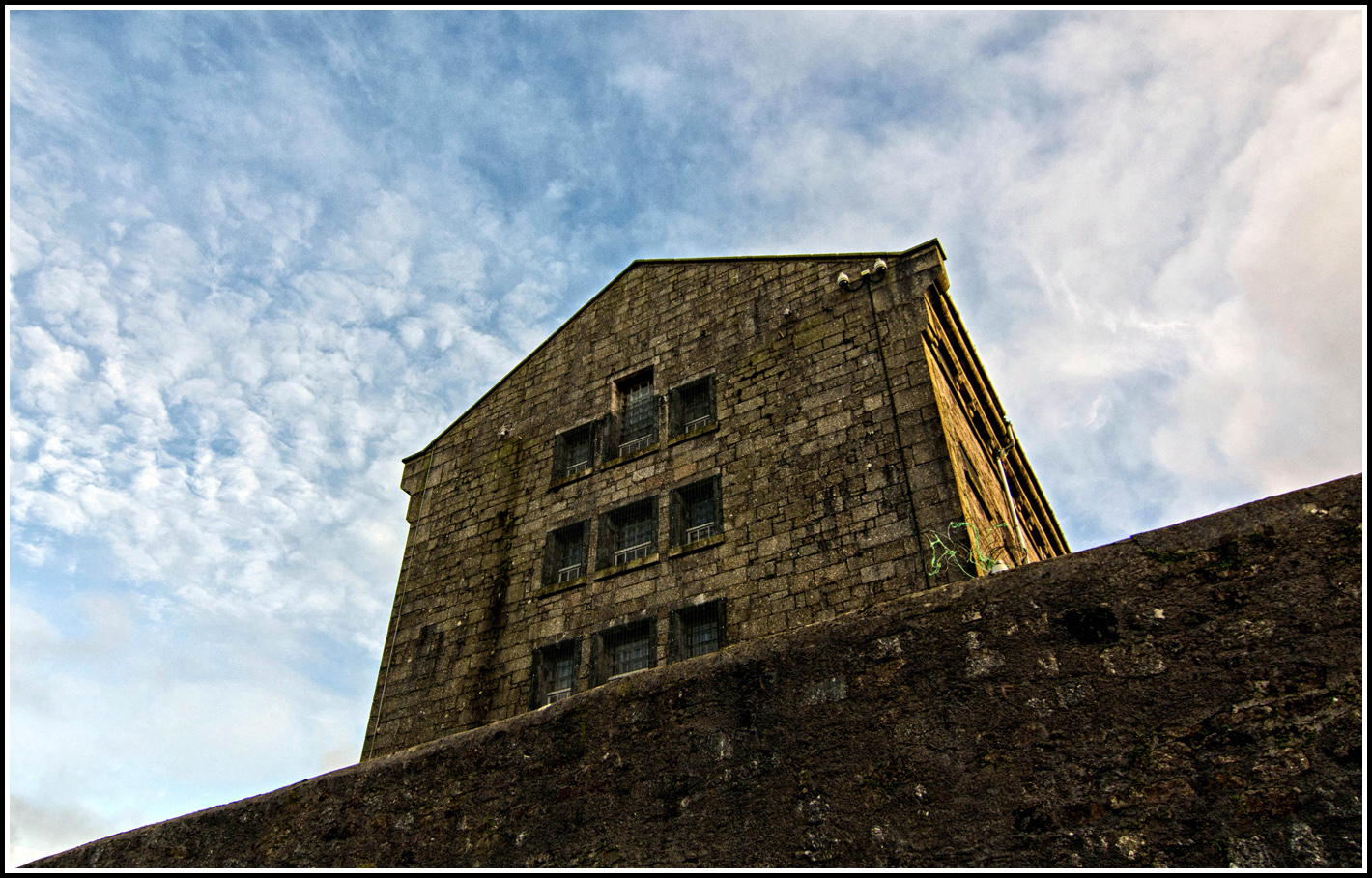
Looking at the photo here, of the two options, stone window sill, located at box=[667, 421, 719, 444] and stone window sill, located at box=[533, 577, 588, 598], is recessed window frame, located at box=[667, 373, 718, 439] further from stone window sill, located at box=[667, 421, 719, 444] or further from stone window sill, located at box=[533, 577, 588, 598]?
stone window sill, located at box=[533, 577, 588, 598]

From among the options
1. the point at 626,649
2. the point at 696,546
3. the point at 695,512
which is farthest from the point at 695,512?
the point at 626,649

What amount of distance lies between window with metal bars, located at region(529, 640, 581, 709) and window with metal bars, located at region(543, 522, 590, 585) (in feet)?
3.78

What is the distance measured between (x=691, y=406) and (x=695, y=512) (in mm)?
2094

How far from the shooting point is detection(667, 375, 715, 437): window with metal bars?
14.0 metres

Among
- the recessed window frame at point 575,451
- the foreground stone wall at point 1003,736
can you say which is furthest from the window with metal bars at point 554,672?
the foreground stone wall at point 1003,736

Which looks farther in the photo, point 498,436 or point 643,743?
point 498,436

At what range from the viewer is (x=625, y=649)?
1238cm

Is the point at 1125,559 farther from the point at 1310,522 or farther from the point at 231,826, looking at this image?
the point at 231,826

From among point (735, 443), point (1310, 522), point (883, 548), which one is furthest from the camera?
point (735, 443)

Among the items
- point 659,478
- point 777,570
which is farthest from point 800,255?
point 777,570

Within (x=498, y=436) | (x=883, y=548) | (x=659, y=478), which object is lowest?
(x=883, y=548)

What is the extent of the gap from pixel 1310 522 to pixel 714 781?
294 cm

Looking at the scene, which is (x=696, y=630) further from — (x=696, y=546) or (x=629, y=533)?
(x=629, y=533)

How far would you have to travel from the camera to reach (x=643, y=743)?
15.4 feet
